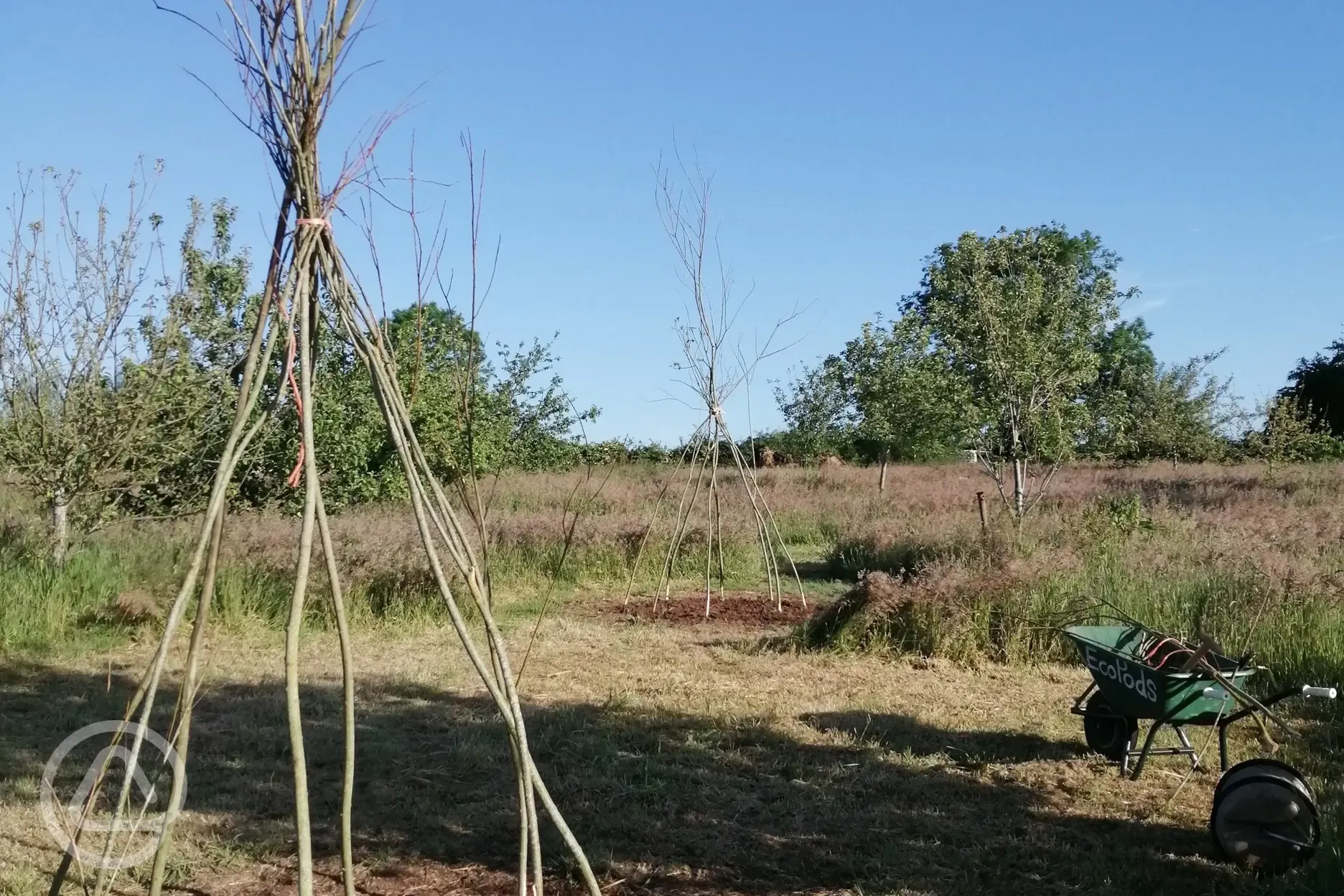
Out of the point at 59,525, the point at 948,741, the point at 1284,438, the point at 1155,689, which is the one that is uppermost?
the point at 1284,438

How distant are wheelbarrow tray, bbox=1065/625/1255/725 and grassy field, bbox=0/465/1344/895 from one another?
1.30ft

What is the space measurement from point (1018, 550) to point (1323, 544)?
2.38 metres

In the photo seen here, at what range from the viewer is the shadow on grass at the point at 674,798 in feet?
11.7

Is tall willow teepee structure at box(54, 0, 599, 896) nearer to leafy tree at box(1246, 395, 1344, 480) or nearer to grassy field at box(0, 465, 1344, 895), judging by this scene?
grassy field at box(0, 465, 1344, 895)

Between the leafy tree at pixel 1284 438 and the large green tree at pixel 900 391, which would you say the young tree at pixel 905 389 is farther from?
the leafy tree at pixel 1284 438

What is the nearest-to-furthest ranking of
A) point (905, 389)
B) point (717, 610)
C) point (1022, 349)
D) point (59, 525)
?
point (59, 525) → point (717, 610) → point (1022, 349) → point (905, 389)

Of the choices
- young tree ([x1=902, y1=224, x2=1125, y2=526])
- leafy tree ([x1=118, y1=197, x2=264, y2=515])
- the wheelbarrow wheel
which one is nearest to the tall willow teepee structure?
the wheelbarrow wheel

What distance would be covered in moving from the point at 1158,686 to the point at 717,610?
16.9 ft

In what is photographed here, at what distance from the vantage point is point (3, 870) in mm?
3365

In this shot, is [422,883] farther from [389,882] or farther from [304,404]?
[304,404]

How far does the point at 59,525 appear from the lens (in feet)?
26.2

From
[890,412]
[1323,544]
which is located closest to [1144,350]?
[890,412]
